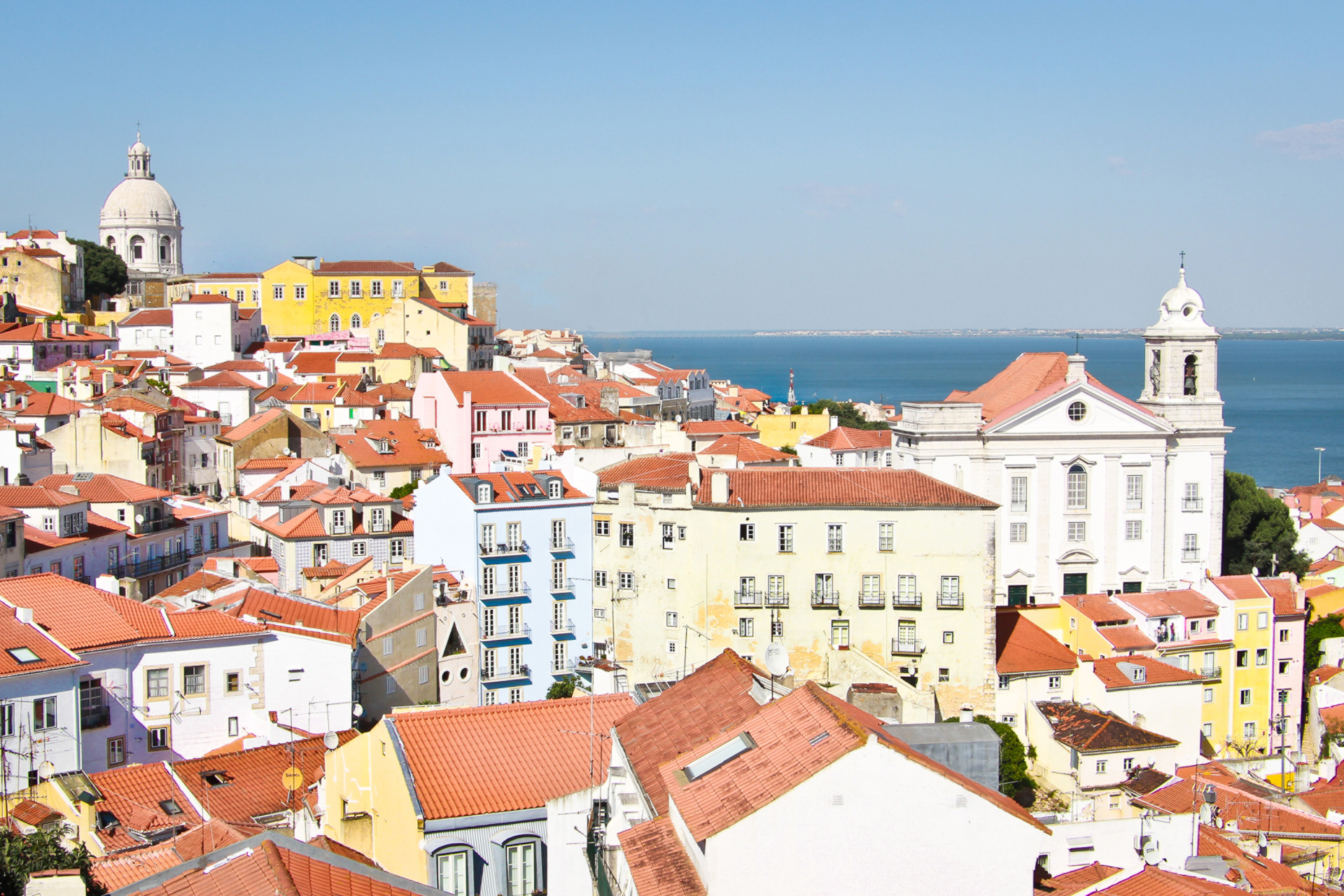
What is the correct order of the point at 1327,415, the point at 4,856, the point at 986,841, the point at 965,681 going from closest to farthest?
the point at 4,856 < the point at 986,841 < the point at 965,681 < the point at 1327,415

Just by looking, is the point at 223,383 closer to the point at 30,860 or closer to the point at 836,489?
the point at 836,489

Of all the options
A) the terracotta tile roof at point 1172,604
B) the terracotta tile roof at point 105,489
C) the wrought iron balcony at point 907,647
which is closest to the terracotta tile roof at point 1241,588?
the terracotta tile roof at point 1172,604

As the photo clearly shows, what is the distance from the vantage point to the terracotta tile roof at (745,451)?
43.5m

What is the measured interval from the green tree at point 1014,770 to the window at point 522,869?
13838 mm

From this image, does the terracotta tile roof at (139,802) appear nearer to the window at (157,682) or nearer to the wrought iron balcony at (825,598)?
the window at (157,682)

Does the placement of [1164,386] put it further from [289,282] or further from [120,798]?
[289,282]

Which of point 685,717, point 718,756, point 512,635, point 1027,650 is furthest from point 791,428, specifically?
point 718,756

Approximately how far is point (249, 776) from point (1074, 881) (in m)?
10.9

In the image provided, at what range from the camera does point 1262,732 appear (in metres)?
34.1

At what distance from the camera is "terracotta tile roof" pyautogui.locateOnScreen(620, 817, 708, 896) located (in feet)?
36.4

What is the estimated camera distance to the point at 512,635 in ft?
102

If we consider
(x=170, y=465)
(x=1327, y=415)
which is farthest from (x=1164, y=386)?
(x=1327, y=415)

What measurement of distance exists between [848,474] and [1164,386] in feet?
53.0

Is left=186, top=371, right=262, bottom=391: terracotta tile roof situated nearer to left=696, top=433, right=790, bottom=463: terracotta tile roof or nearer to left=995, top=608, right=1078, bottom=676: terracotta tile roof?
left=696, top=433, right=790, bottom=463: terracotta tile roof
